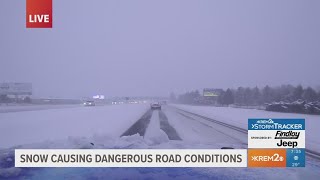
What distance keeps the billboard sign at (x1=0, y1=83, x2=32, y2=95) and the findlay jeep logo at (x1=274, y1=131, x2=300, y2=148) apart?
238ft

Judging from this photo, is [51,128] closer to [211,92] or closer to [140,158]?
[140,158]

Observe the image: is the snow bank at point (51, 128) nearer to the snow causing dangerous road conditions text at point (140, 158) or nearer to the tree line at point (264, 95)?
the snow causing dangerous road conditions text at point (140, 158)

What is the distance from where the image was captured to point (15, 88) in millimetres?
73938

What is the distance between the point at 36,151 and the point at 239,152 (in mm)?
3904

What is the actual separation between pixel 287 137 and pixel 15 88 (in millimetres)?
76508

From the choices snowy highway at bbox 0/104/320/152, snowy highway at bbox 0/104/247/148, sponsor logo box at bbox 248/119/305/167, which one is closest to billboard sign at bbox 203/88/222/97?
snowy highway at bbox 0/104/320/152

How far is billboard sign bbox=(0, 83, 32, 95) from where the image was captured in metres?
71.1

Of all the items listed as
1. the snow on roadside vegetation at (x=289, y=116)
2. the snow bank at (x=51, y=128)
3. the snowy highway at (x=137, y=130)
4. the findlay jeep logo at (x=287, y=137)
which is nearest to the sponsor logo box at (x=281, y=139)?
the findlay jeep logo at (x=287, y=137)

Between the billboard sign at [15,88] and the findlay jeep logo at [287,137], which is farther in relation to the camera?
the billboard sign at [15,88]

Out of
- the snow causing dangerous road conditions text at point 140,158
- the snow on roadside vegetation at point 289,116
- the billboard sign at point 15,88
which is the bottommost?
the snow on roadside vegetation at point 289,116

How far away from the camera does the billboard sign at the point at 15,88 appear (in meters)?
71.1

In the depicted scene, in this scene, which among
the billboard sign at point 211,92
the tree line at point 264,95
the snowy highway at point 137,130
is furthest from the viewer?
the billboard sign at point 211,92

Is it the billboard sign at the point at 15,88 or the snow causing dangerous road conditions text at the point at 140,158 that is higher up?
the billboard sign at the point at 15,88

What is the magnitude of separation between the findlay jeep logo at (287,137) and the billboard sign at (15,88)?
72.4 m
